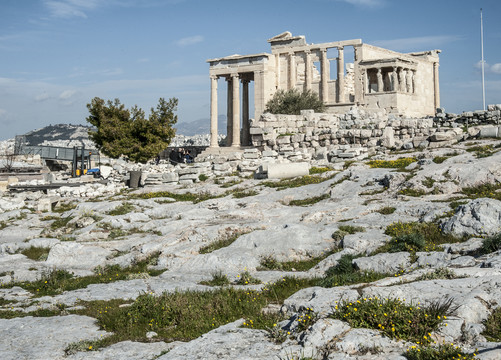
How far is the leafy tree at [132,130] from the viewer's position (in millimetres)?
40312

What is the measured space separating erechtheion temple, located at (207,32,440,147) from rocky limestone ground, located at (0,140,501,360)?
85.9 ft

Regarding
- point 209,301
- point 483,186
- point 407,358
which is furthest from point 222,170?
point 407,358

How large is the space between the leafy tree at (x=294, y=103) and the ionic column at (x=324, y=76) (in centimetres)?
294

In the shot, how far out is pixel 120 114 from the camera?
4312 cm

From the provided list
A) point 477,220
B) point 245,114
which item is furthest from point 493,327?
point 245,114

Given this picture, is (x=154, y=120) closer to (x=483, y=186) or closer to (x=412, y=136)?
(x=412, y=136)

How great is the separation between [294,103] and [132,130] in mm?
14495

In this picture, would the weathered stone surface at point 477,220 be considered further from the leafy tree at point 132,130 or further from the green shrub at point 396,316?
the leafy tree at point 132,130

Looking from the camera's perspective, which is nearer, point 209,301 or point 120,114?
point 209,301

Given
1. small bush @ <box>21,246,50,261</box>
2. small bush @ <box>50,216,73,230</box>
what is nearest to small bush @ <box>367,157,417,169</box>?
small bush @ <box>50,216,73,230</box>

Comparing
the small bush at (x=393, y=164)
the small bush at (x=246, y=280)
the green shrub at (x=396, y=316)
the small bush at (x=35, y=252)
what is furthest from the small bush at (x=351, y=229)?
the small bush at (x=393, y=164)

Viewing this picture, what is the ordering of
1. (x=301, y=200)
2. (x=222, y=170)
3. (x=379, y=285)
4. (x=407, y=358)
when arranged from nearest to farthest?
(x=407, y=358), (x=379, y=285), (x=301, y=200), (x=222, y=170)

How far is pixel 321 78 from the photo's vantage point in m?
49.9

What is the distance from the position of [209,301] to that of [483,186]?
33.0 ft
